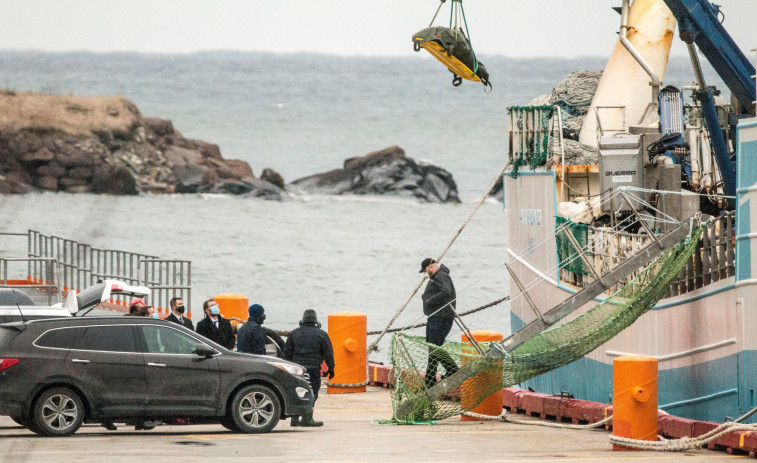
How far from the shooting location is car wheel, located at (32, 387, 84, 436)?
50.4ft

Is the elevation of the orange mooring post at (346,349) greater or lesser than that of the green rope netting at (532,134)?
lesser

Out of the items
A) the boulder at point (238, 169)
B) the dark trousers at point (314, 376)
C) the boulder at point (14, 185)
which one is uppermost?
the boulder at point (238, 169)

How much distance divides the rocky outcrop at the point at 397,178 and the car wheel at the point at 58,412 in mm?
91407

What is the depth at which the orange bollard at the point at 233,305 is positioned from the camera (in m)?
24.6

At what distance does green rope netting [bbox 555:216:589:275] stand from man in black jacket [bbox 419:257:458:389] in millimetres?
2101

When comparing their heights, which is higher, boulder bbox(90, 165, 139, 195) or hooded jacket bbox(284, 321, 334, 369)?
boulder bbox(90, 165, 139, 195)

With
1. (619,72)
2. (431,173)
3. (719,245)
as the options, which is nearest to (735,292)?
(719,245)

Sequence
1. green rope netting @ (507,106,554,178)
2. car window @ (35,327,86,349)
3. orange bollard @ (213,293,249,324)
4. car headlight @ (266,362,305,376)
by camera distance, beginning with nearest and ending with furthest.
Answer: car window @ (35,327,86,349) < car headlight @ (266,362,305,376) < green rope netting @ (507,106,554,178) < orange bollard @ (213,293,249,324)

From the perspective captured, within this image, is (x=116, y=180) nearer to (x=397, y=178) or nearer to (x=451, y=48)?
(x=397, y=178)

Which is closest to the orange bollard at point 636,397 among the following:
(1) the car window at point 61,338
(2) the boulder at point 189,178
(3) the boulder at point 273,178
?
(1) the car window at point 61,338

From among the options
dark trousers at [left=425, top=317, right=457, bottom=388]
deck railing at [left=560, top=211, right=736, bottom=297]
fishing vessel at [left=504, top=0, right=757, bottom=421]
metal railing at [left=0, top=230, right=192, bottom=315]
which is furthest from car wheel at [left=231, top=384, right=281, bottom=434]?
metal railing at [left=0, top=230, right=192, bottom=315]

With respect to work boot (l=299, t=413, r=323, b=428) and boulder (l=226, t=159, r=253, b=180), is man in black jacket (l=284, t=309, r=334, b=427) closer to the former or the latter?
work boot (l=299, t=413, r=323, b=428)

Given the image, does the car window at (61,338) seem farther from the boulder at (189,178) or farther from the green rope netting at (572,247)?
the boulder at (189,178)

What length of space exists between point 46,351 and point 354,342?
7.91 m
